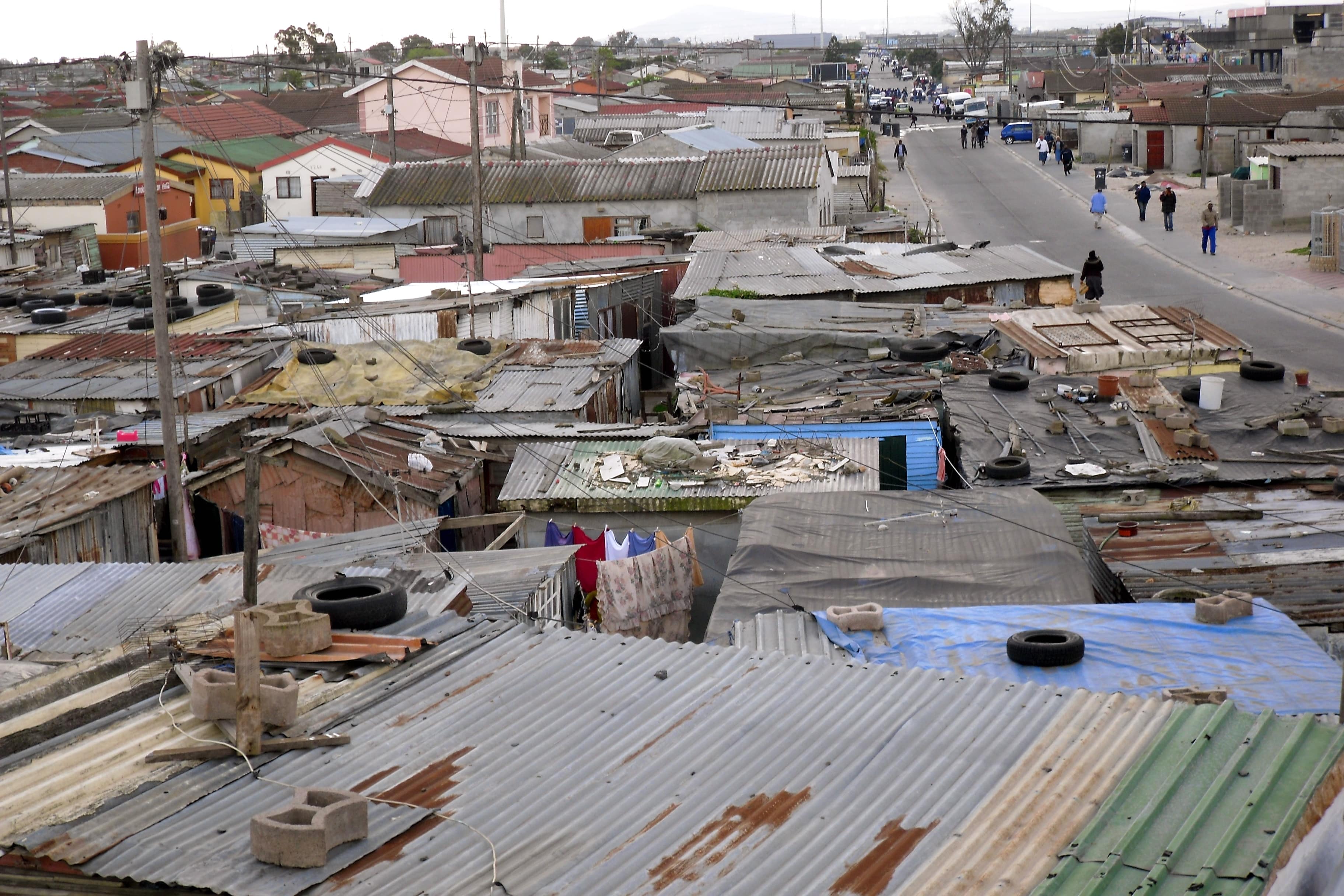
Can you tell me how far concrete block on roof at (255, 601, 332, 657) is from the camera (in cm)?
847

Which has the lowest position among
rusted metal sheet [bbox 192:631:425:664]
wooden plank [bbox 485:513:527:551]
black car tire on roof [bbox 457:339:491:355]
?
wooden plank [bbox 485:513:527:551]

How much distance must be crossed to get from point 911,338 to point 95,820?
1714 centimetres

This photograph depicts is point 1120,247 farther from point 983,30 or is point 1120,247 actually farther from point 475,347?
point 983,30

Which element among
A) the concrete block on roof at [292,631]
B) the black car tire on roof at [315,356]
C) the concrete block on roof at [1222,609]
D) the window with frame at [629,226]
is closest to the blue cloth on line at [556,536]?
the concrete block on roof at [292,631]

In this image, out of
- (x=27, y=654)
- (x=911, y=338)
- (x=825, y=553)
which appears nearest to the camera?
(x=27, y=654)

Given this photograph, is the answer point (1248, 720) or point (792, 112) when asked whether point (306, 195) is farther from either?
point (1248, 720)

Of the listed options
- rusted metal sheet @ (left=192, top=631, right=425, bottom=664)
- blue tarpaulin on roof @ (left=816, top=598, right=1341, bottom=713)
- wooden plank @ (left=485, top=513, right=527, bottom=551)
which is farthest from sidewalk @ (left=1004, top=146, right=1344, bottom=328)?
rusted metal sheet @ (left=192, top=631, right=425, bottom=664)

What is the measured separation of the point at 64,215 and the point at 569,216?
18997 millimetres

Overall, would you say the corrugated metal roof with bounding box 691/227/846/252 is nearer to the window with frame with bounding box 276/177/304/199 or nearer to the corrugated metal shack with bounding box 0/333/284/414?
the corrugated metal shack with bounding box 0/333/284/414

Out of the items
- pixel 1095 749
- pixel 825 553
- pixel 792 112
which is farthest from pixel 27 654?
pixel 792 112

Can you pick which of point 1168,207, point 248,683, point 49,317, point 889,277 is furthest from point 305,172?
point 248,683

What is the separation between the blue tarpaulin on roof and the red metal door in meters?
51.8

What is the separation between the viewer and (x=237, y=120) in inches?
2414

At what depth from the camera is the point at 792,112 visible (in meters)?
72.9
